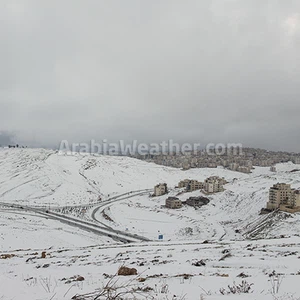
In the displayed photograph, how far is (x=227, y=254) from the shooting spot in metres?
10.7

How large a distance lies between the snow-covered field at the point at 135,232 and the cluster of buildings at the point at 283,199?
3.50 meters

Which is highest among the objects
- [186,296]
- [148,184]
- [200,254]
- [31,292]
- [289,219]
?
[186,296]

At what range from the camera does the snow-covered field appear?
6.09 metres

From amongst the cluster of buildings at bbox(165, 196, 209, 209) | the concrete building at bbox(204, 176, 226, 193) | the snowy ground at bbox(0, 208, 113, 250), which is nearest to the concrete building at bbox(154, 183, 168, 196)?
the concrete building at bbox(204, 176, 226, 193)

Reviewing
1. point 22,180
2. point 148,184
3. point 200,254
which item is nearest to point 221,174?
point 148,184

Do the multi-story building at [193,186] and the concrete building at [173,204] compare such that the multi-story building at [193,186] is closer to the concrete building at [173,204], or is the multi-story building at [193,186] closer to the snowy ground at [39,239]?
the concrete building at [173,204]

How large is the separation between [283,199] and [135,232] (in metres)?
27.9

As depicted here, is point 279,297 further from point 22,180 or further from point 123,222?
point 22,180

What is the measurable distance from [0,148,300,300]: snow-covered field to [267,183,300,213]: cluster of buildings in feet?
11.5

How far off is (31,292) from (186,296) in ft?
10.6

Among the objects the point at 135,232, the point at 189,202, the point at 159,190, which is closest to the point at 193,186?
the point at 159,190

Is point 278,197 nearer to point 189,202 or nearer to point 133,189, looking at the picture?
point 189,202

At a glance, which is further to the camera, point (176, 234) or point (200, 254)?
point (176, 234)

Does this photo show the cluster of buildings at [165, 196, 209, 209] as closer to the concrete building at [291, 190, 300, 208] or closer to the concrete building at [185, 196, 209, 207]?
the concrete building at [185, 196, 209, 207]
